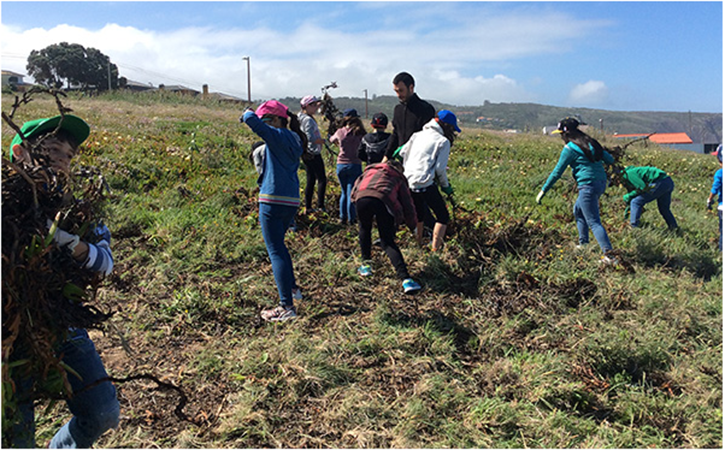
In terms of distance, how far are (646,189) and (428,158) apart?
3.96 m

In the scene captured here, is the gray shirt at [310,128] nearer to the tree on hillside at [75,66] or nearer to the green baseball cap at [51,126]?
the green baseball cap at [51,126]

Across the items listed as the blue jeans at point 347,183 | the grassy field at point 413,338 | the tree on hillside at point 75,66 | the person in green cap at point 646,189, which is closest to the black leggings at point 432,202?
the grassy field at point 413,338

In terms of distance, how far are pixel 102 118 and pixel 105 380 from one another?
15063 millimetres

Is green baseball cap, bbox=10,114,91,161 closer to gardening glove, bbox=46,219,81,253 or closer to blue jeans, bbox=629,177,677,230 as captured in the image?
gardening glove, bbox=46,219,81,253

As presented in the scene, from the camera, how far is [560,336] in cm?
419

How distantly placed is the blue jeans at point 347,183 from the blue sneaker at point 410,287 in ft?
6.92

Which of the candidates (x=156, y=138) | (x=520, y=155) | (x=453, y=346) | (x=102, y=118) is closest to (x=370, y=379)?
(x=453, y=346)

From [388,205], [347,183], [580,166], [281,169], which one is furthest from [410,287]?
[580,166]

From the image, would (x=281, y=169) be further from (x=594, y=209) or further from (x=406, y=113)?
(x=594, y=209)

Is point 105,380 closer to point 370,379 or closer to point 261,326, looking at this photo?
point 370,379

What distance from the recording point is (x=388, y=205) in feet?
16.0

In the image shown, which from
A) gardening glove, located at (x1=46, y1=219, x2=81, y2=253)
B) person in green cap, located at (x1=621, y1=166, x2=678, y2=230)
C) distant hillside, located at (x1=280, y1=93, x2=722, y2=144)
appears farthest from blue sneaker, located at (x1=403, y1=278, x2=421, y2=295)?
distant hillside, located at (x1=280, y1=93, x2=722, y2=144)

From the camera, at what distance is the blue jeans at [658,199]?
7500mm

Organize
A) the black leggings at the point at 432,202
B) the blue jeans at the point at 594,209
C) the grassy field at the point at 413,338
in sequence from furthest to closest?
the blue jeans at the point at 594,209, the black leggings at the point at 432,202, the grassy field at the point at 413,338
